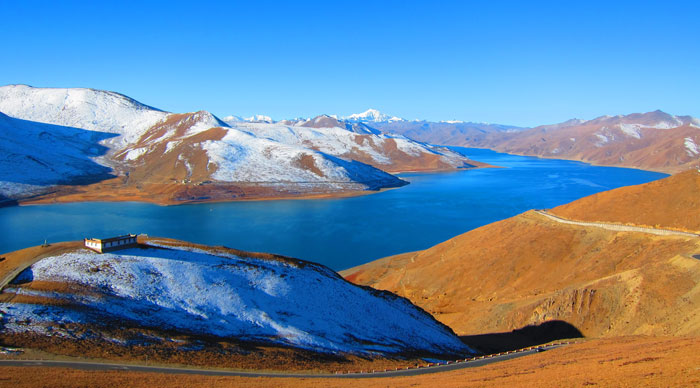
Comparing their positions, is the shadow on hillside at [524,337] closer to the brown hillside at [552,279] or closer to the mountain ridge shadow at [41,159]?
the brown hillside at [552,279]

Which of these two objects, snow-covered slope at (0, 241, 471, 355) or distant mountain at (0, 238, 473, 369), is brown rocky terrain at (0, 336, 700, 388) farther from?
snow-covered slope at (0, 241, 471, 355)

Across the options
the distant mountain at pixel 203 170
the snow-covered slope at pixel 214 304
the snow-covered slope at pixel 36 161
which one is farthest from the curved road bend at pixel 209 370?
the snow-covered slope at pixel 36 161

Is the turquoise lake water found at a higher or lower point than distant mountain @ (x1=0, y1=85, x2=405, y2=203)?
lower

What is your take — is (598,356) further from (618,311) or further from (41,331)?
(41,331)

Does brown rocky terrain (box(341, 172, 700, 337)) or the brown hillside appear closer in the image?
the brown hillside

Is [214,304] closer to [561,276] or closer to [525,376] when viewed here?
[525,376]

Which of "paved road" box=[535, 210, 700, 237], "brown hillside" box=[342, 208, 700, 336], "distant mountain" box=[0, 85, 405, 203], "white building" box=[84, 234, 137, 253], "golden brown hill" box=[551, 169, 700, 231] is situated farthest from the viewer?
"distant mountain" box=[0, 85, 405, 203]

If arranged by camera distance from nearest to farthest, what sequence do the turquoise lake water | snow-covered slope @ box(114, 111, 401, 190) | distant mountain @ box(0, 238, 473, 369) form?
distant mountain @ box(0, 238, 473, 369) < the turquoise lake water < snow-covered slope @ box(114, 111, 401, 190)

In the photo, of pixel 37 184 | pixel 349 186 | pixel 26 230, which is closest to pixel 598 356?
pixel 26 230

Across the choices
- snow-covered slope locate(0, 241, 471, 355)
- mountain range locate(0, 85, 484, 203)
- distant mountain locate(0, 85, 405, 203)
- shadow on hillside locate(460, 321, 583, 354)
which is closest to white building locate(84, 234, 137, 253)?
snow-covered slope locate(0, 241, 471, 355)
